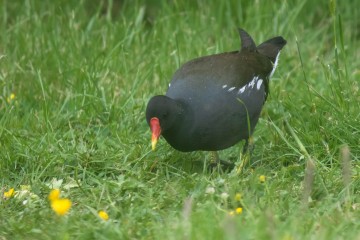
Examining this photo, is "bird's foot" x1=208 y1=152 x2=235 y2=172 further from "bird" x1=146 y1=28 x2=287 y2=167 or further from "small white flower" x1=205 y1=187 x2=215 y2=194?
"small white flower" x1=205 y1=187 x2=215 y2=194

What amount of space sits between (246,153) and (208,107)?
37 centimetres

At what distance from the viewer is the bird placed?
4.95 meters

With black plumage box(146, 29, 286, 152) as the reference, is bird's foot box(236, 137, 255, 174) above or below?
below

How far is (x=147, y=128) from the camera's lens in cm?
571

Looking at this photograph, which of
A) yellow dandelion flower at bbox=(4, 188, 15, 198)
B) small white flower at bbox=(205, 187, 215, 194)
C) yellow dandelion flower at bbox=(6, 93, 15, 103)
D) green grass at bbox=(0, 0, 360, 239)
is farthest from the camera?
yellow dandelion flower at bbox=(6, 93, 15, 103)

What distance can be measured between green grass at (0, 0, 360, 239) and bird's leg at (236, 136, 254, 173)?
77mm

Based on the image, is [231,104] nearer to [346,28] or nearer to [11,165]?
[11,165]

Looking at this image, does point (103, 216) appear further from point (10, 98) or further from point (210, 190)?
point (10, 98)

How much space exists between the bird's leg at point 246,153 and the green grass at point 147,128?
0.08m

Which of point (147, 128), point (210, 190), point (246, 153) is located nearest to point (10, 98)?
point (147, 128)

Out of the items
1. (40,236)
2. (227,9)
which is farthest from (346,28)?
(40,236)

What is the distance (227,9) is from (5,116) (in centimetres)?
268

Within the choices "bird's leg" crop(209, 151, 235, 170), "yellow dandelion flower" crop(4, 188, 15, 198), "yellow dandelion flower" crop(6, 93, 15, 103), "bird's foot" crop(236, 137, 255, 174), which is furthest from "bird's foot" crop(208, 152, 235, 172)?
"yellow dandelion flower" crop(6, 93, 15, 103)

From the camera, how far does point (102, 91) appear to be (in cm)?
588
